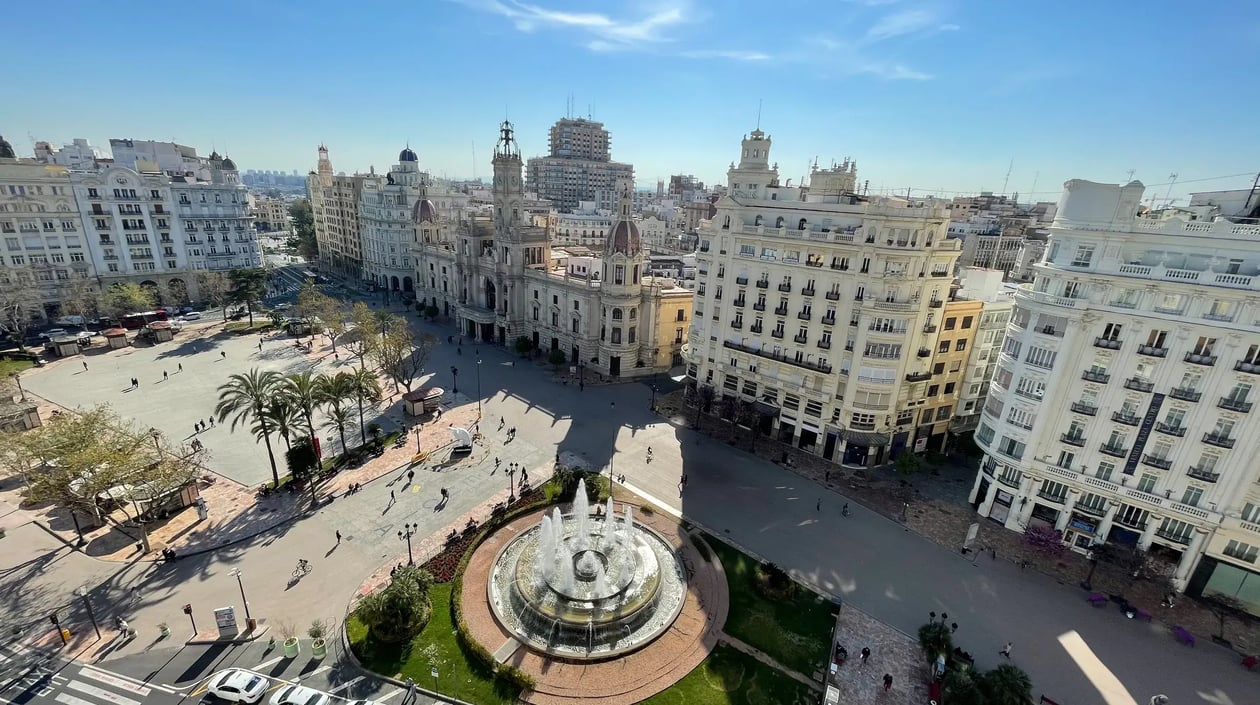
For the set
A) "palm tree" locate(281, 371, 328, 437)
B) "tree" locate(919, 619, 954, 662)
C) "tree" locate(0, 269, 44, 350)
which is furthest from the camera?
"tree" locate(0, 269, 44, 350)

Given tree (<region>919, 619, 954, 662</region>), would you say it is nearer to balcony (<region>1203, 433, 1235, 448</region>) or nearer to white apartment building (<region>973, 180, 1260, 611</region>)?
white apartment building (<region>973, 180, 1260, 611</region>)

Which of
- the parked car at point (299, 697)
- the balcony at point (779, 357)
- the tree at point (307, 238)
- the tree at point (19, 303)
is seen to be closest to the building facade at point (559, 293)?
the balcony at point (779, 357)

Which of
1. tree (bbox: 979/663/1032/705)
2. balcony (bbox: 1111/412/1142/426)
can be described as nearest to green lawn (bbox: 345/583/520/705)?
tree (bbox: 979/663/1032/705)

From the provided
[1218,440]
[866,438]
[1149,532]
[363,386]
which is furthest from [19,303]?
[1218,440]

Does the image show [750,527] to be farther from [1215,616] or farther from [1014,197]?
[1014,197]

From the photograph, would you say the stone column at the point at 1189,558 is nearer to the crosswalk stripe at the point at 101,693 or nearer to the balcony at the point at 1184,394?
the balcony at the point at 1184,394

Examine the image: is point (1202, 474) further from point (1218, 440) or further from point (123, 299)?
point (123, 299)

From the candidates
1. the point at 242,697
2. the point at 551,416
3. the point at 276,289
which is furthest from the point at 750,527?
the point at 276,289
